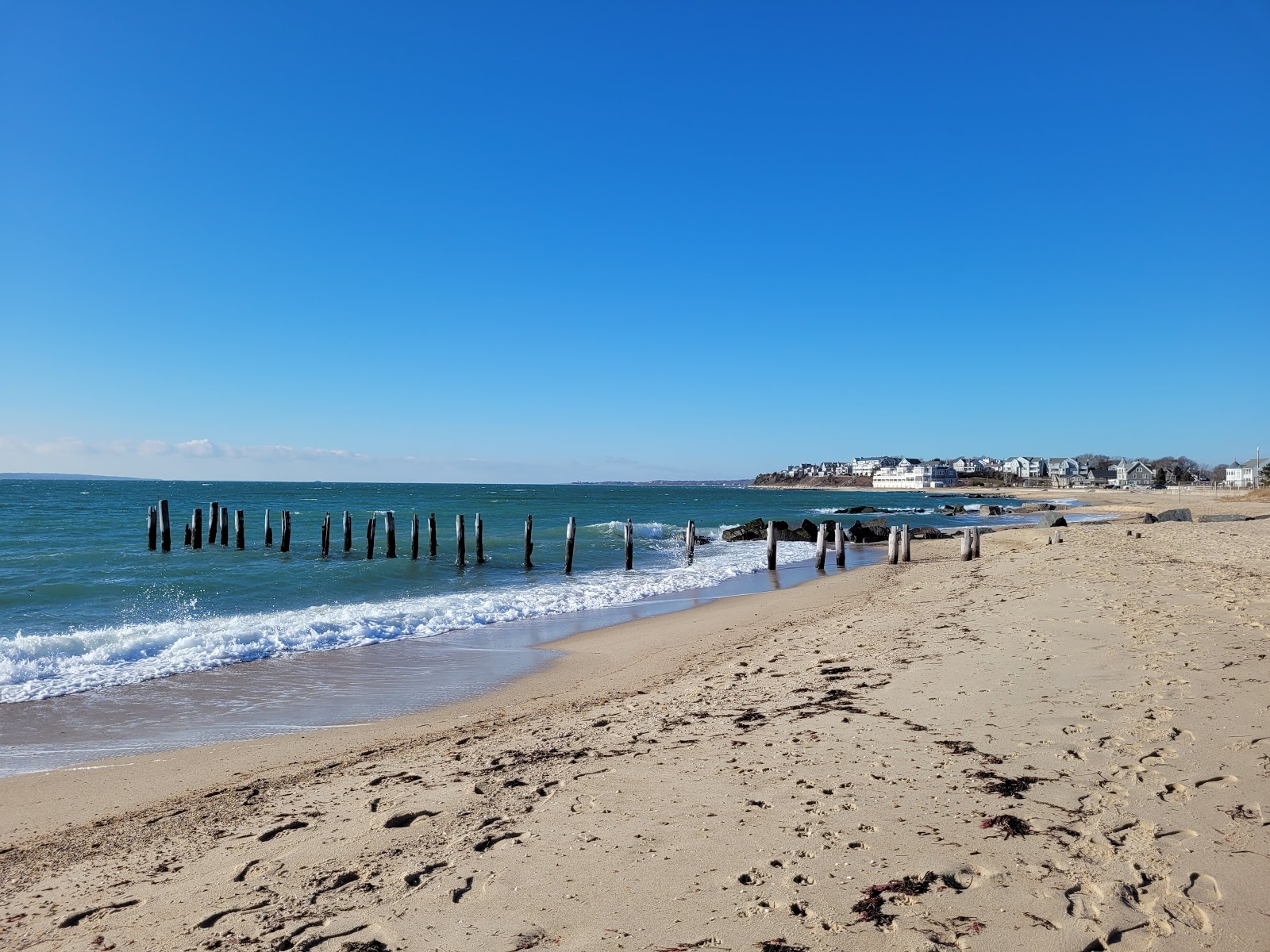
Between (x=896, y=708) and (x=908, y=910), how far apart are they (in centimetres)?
325

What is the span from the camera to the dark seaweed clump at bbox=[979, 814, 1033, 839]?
3.72m

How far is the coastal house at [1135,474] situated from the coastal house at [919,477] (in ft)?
105

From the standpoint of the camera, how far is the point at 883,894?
3229 millimetres

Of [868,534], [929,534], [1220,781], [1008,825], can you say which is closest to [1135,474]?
[929,534]

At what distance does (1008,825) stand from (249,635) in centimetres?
1174

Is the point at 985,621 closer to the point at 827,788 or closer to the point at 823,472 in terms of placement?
the point at 827,788

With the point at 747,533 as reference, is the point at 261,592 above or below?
below

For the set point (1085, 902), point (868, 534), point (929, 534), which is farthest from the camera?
point (868, 534)

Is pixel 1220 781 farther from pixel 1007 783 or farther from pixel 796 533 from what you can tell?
pixel 796 533

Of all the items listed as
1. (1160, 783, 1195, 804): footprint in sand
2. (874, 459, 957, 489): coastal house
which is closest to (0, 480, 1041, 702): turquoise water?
(1160, 783, 1195, 804): footprint in sand

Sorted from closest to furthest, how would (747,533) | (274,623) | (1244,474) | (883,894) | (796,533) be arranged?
(883,894)
(274,623)
(796,533)
(747,533)
(1244,474)

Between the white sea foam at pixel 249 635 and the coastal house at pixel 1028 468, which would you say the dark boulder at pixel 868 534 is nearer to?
the white sea foam at pixel 249 635

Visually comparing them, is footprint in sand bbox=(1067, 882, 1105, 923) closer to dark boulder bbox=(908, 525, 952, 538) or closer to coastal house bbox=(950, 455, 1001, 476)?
dark boulder bbox=(908, 525, 952, 538)

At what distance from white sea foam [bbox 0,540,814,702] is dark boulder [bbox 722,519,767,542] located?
16534 millimetres
